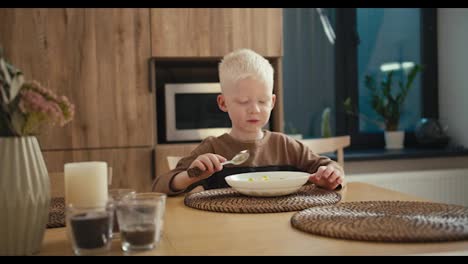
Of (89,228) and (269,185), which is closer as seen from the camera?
(89,228)

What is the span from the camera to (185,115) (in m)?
2.86

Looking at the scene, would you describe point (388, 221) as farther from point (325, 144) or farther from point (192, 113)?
point (192, 113)

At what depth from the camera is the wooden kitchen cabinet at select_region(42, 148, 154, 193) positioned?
8.71 ft

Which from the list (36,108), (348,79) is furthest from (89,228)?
(348,79)

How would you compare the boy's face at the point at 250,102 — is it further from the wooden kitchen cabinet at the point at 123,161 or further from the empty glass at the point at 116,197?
the wooden kitchen cabinet at the point at 123,161

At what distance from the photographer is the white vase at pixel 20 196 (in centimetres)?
76

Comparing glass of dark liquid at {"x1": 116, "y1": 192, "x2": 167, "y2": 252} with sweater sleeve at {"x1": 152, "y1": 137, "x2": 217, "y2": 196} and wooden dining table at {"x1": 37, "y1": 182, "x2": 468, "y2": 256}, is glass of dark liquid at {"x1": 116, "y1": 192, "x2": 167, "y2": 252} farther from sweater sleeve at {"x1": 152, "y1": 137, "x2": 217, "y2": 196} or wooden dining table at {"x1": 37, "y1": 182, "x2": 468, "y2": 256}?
sweater sleeve at {"x1": 152, "y1": 137, "x2": 217, "y2": 196}

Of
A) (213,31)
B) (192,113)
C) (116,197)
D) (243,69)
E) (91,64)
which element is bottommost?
(116,197)

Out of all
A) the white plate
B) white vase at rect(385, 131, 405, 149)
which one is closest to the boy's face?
the white plate

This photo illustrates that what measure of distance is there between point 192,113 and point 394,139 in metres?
1.45

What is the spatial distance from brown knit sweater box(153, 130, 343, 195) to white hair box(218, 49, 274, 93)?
0.18 meters

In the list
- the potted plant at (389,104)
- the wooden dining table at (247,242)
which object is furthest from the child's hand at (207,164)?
the potted plant at (389,104)

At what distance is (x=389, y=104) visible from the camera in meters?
3.50

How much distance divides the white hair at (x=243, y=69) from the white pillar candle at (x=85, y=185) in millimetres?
701
